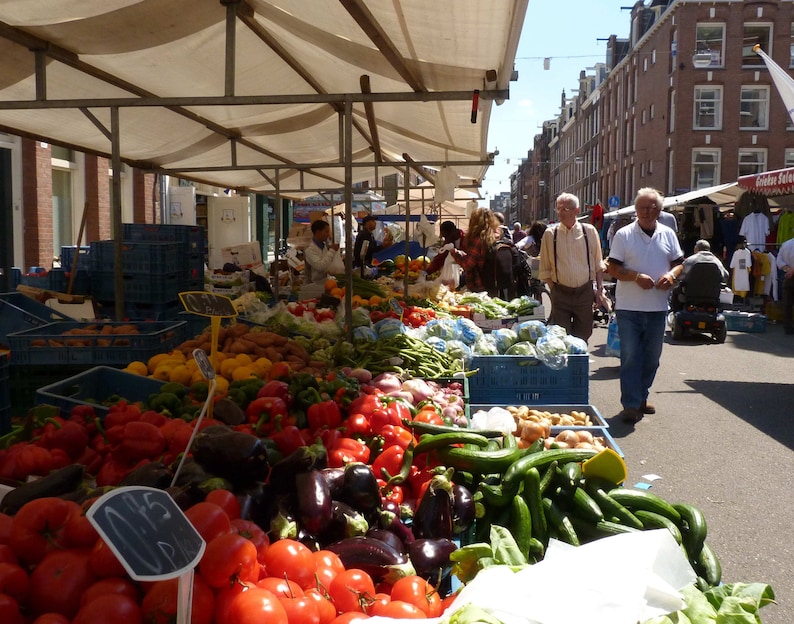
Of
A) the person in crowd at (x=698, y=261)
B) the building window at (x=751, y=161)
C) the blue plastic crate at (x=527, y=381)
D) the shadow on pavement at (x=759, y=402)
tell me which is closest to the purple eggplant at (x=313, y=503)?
the blue plastic crate at (x=527, y=381)

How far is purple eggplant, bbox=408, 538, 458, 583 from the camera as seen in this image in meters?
2.50

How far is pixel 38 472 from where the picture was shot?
9.96 feet

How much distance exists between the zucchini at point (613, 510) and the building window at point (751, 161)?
133ft

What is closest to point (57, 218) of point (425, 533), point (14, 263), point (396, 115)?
point (14, 263)

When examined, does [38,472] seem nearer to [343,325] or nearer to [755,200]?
[343,325]

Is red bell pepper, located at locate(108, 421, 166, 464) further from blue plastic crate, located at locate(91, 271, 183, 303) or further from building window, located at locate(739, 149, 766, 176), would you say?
building window, located at locate(739, 149, 766, 176)

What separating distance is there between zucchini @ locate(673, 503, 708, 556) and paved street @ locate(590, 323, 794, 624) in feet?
3.22

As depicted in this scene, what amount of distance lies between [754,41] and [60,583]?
44.4 m

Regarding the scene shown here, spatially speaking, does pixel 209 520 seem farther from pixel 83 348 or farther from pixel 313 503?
pixel 83 348

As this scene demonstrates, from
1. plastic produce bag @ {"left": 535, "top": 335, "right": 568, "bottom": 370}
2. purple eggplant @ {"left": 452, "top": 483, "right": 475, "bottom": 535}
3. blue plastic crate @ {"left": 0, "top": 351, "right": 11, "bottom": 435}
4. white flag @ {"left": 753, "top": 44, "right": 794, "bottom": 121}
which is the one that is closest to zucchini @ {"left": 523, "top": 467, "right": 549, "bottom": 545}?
purple eggplant @ {"left": 452, "top": 483, "right": 475, "bottom": 535}

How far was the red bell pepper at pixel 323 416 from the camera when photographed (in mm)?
3781

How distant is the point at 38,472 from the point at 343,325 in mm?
4301

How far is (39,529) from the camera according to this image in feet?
6.84

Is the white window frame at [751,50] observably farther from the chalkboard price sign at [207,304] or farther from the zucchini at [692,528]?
the chalkboard price sign at [207,304]
